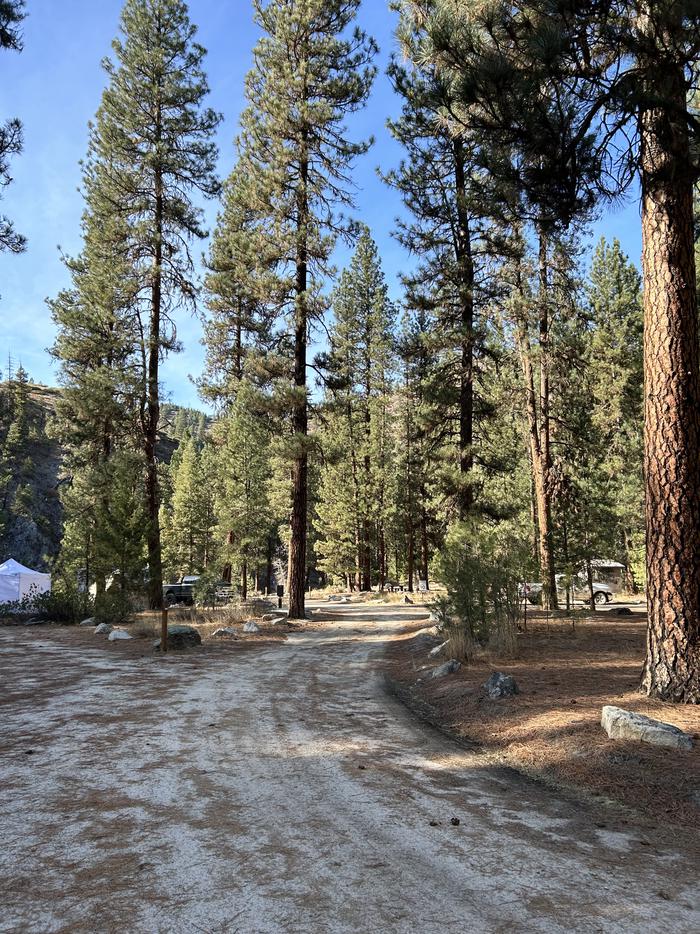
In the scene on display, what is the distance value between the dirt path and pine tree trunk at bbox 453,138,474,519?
873 centimetres

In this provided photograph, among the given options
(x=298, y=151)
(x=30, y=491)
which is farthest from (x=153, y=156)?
(x=30, y=491)

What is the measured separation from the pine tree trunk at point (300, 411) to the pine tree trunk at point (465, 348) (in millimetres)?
4433

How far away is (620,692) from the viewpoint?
6203 millimetres

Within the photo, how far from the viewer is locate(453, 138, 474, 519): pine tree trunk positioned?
14109 mm

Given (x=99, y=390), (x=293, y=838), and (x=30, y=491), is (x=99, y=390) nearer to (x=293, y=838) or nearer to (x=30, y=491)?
(x=293, y=838)

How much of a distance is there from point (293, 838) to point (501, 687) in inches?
157

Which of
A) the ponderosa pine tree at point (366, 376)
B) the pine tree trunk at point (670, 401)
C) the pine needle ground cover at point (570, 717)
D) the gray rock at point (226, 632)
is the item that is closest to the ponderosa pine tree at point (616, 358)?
the ponderosa pine tree at point (366, 376)

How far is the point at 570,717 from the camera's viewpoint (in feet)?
17.9

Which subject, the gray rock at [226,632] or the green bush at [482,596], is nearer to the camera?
the green bush at [482,596]

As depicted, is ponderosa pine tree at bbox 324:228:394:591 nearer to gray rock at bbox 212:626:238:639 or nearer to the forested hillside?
gray rock at bbox 212:626:238:639

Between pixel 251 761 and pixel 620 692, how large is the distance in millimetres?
4142

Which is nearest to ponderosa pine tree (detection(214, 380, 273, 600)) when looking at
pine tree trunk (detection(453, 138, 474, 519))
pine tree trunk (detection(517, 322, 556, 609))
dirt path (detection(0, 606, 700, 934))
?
pine tree trunk (detection(517, 322, 556, 609))

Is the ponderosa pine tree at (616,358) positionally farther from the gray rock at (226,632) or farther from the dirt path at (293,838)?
the dirt path at (293,838)

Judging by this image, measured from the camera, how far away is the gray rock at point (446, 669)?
8.30 m
